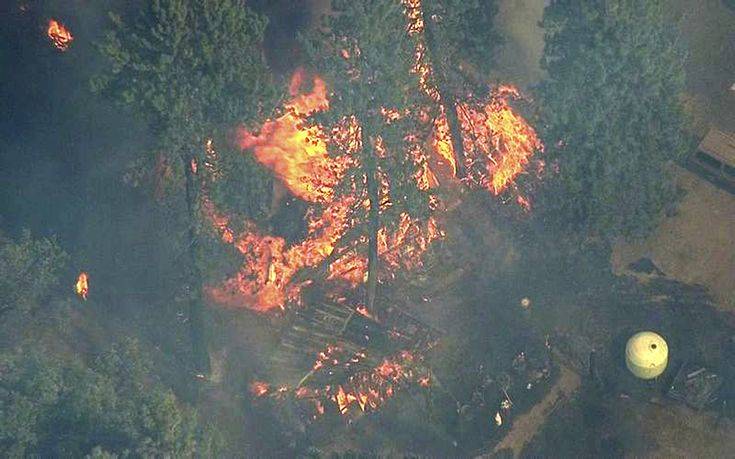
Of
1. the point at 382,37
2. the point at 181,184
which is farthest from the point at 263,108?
the point at 181,184

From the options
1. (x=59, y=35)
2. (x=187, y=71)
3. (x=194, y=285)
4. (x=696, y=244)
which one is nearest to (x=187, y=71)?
(x=187, y=71)

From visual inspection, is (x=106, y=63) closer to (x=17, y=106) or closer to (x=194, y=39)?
(x=17, y=106)

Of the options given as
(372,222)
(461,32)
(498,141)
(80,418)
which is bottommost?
(80,418)

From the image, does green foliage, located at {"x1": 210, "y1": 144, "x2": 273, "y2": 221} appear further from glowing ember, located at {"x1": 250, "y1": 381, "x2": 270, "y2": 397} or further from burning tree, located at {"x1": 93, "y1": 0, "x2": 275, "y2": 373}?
glowing ember, located at {"x1": 250, "y1": 381, "x2": 270, "y2": 397}

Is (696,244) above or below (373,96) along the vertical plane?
below

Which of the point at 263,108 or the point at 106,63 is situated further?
the point at 106,63

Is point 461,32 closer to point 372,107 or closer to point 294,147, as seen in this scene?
point 372,107

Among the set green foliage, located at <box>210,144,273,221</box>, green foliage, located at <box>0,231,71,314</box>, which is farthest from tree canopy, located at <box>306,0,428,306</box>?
green foliage, located at <box>0,231,71,314</box>
